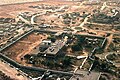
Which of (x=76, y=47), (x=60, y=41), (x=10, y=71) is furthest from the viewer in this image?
(x=60, y=41)

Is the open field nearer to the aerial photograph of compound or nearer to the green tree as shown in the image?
the aerial photograph of compound

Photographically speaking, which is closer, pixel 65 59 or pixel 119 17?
pixel 65 59

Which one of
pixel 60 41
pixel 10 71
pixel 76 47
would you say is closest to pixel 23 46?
pixel 60 41

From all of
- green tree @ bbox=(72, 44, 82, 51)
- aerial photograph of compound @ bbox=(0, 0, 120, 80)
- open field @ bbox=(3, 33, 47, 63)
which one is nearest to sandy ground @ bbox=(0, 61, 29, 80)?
aerial photograph of compound @ bbox=(0, 0, 120, 80)

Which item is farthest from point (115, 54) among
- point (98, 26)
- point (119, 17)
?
point (119, 17)

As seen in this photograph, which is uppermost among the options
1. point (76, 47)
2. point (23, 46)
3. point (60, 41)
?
point (60, 41)

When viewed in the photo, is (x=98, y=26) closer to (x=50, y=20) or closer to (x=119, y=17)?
(x=119, y=17)

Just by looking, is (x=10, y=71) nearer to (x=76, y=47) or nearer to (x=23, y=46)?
(x=23, y=46)

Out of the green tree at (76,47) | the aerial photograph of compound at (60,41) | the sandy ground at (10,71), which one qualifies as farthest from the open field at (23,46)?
the green tree at (76,47)
